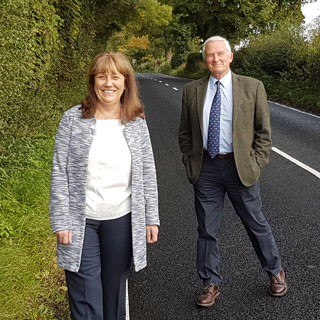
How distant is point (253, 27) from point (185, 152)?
32750 mm

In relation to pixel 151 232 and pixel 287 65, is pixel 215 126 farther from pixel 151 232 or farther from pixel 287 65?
pixel 287 65

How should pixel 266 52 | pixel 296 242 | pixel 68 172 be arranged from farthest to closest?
pixel 266 52, pixel 296 242, pixel 68 172

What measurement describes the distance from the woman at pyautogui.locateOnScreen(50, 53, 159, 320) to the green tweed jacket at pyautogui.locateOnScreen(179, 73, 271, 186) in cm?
97

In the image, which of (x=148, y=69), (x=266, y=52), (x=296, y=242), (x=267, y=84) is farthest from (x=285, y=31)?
(x=148, y=69)

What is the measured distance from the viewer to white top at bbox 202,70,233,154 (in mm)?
3529

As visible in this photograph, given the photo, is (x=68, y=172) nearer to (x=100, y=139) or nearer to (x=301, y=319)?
(x=100, y=139)

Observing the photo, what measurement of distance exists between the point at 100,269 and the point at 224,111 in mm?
1539

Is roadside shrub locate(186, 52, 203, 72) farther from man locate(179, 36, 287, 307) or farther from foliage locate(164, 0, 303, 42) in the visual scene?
man locate(179, 36, 287, 307)

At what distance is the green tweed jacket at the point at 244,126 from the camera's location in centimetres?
349

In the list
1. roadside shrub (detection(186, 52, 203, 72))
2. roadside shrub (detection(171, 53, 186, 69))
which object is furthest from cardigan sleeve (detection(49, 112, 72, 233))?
roadside shrub (detection(171, 53, 186, 69))

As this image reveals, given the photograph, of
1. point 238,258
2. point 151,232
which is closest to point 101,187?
point 151,232

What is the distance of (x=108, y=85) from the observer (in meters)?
2.60

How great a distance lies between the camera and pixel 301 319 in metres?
3.36

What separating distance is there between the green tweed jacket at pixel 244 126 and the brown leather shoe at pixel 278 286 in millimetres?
832
